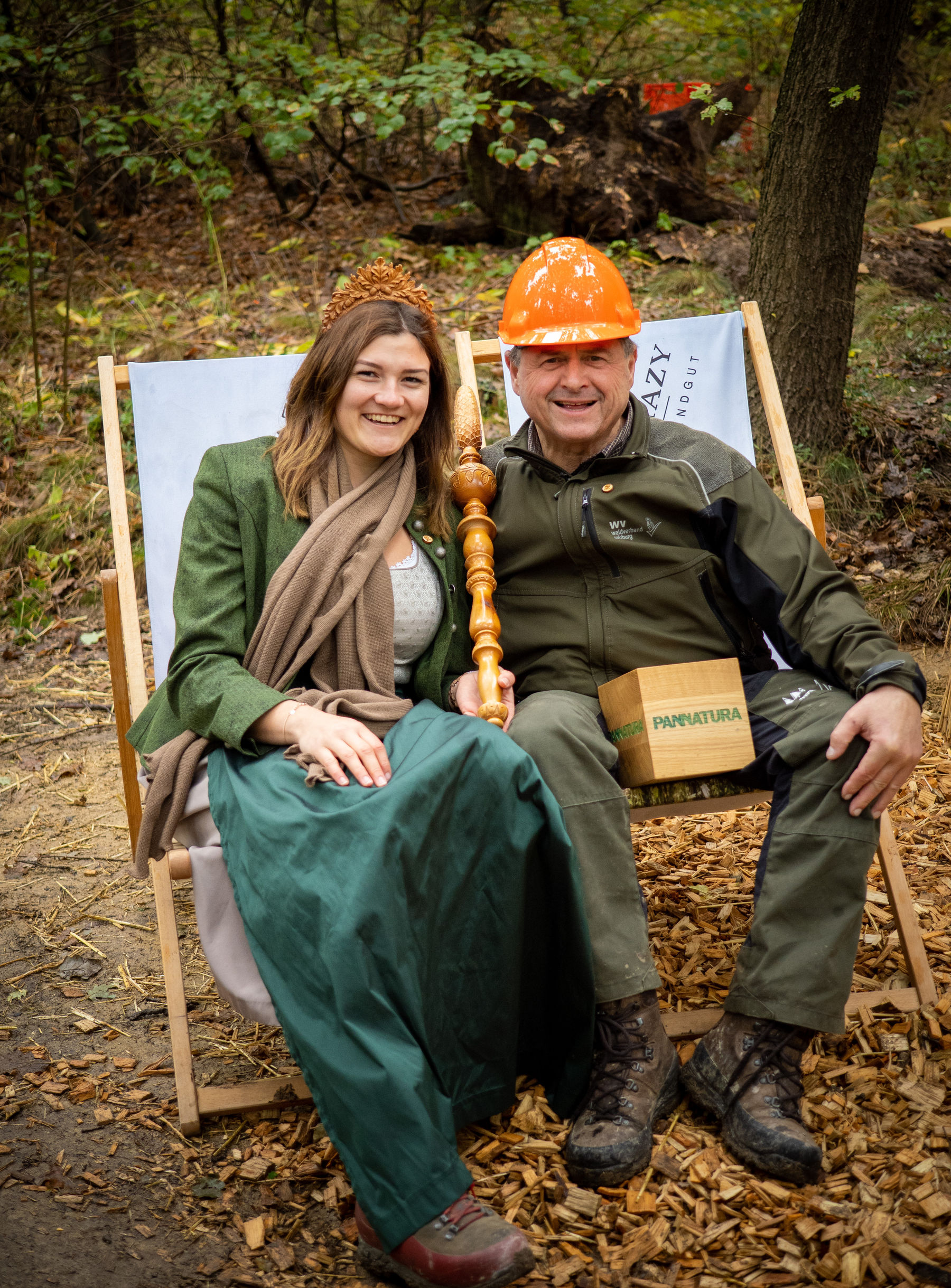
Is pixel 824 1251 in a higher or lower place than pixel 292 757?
lower

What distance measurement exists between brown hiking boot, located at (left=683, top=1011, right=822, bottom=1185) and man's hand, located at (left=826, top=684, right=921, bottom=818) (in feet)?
1.63

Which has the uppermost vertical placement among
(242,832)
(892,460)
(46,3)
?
(46,3)

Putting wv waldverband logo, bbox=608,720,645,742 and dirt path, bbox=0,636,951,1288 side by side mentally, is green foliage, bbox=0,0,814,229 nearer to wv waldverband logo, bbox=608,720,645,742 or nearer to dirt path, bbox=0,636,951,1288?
wv waldverband logo, bbox=608,720,645,742

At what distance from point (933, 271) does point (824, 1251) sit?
21.3 feet

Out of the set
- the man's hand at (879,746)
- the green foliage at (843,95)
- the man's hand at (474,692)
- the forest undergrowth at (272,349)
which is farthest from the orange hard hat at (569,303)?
the forest undergrowth at (272,349)

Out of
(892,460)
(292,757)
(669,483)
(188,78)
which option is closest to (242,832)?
(292,757)

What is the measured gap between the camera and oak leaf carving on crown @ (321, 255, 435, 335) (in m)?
2.48

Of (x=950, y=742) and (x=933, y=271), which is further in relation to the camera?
(x=933, y=271)

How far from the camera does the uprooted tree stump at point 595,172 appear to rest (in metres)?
6.92

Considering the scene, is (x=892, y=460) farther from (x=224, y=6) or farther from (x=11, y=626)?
(x=224, y=6)

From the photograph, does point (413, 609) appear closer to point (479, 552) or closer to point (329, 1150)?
point (479, 552)

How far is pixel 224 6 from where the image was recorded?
24.6 ft

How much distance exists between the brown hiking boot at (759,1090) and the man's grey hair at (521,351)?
5.16 feet

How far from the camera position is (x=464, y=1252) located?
1.76 metres
